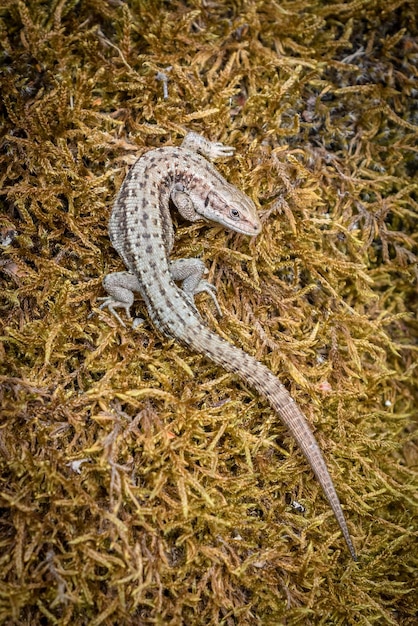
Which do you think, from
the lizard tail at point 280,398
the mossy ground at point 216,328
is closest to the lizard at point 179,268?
the lizard tail at point 280,398

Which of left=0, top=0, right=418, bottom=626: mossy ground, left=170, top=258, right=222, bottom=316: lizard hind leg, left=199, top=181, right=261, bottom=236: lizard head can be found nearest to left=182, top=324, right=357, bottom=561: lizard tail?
left=0, top=0, right=418, bottom=626: mossy ground

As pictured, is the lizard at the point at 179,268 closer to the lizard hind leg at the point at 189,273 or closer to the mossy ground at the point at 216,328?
the lizard hind leg at the point at 189,273

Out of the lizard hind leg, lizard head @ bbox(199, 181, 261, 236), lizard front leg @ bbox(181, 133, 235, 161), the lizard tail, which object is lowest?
the lizard tail

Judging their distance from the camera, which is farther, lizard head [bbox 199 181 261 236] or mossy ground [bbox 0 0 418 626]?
lizard head [bbox 199 181 261 236]

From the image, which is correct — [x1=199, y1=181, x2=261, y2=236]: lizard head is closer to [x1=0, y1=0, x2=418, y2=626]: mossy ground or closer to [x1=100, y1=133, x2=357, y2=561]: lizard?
[x1=100, y1=133, x2=357, y2=561]: lizard

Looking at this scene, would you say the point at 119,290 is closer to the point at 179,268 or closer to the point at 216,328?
the point at 179,268

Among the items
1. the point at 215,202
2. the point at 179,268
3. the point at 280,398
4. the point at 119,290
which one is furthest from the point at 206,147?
the point at 280,398

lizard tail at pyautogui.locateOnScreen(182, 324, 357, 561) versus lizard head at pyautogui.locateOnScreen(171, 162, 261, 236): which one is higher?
lizard head at pyautogui.locateOnScreen(171, 162, 261, 236)

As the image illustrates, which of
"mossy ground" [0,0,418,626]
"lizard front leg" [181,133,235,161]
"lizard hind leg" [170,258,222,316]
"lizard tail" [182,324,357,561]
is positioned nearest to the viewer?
"mossy ground" [0,0,418,626]
